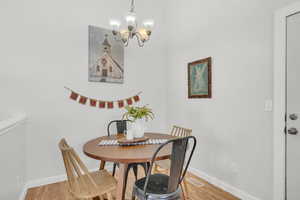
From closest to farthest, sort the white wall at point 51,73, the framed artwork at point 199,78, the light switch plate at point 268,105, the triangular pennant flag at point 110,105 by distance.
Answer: the light switch plate at point 268,105 < the white wall at point 51,73 < the framed artwork at point 199,78 < the triangular pennant flag at point 110,105

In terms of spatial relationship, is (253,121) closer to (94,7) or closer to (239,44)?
(239,44)

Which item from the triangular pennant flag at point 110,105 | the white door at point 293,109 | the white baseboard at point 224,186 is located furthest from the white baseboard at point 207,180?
the triangular pennant flag at point 110,105

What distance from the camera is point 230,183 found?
227 centimetres

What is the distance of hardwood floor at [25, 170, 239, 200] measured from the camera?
7.08ft

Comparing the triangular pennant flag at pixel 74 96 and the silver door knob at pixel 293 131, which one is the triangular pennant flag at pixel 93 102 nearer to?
the triangular pennant flag at pixel 74 96

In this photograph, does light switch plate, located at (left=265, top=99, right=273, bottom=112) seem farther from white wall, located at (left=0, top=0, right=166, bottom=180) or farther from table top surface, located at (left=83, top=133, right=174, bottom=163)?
white wall, located at (left=0, top=0, right=166, bottom=180)

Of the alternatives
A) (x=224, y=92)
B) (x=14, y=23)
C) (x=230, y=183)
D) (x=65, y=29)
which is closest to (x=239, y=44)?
(x=224, y=92)

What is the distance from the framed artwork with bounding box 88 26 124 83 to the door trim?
2.24m

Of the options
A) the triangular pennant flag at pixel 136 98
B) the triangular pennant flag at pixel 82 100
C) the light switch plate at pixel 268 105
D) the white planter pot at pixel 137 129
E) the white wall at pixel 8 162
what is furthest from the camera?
the triangular pennant flag at pixel 136 98

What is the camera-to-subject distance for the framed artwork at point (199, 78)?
2.61 metres

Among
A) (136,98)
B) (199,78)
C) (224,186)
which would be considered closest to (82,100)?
(136,98)

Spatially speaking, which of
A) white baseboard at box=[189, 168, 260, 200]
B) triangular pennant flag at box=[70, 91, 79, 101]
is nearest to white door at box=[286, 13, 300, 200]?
white baseboard at box=[189, 168, 260, 200]

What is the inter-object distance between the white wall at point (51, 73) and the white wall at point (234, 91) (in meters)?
1.32

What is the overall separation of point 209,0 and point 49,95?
108 inches
